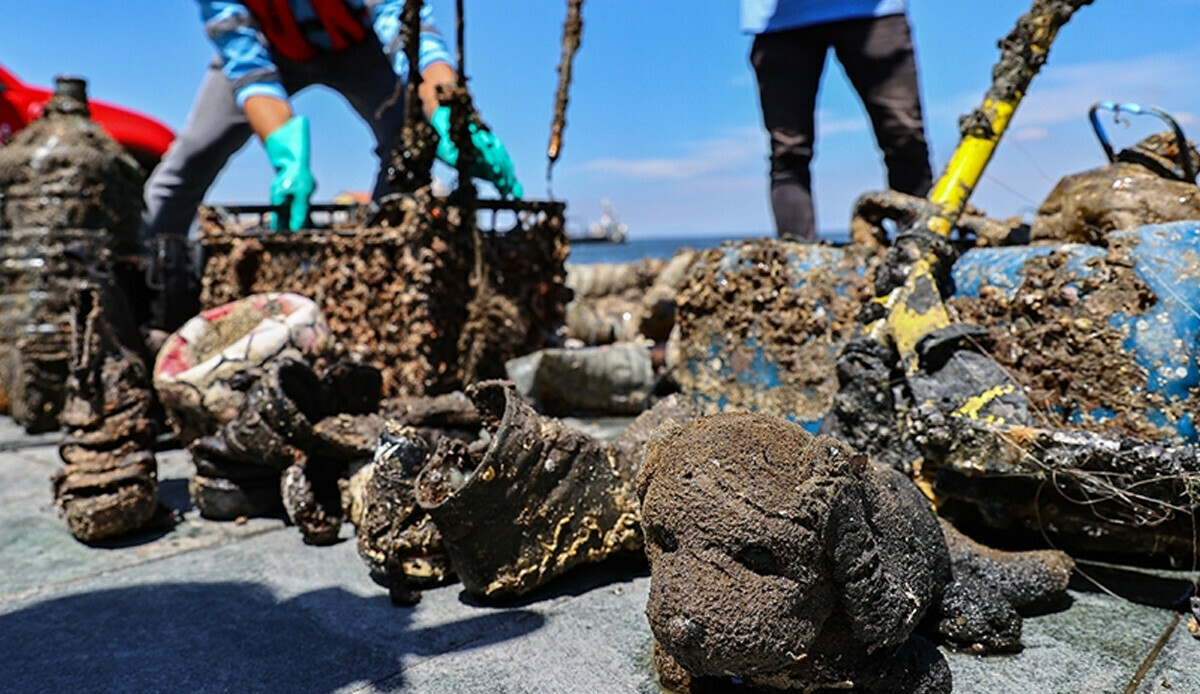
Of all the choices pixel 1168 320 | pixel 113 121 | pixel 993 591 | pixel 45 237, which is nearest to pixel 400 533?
pixel 993 591

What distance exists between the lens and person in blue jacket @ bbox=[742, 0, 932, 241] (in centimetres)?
328

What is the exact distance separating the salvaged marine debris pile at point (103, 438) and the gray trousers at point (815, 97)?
244 centimetres

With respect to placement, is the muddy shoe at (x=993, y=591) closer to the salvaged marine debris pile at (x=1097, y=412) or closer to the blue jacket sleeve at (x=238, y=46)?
the salvaged marine debris pile at (x=1097, y=412)

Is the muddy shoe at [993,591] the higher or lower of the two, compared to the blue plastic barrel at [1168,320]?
lower

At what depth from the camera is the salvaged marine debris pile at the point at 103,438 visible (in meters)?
2.55

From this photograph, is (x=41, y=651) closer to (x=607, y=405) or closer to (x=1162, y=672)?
(x=1162, y=672)

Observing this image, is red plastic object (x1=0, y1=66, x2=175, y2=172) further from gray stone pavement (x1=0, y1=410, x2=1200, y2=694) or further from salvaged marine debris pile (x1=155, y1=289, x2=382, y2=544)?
gray stone pavement (x1=0, y1=410, x2=1200, y2=694)

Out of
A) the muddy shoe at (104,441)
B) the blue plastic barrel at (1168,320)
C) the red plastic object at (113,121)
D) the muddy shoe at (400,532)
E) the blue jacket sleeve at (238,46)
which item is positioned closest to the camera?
the blue plastic barrel at (1168,320)

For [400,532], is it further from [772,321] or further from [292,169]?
[292,169]

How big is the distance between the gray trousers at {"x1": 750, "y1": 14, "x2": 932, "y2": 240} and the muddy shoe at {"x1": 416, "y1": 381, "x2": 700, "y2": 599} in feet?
5.42

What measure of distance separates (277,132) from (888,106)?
9.31ft

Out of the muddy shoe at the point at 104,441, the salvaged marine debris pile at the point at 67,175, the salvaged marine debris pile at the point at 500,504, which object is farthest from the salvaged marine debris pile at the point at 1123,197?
the salvaged marine debris pile at the point at 67,175

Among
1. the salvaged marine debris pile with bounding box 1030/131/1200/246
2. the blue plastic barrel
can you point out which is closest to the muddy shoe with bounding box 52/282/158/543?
the blue plastic barrel

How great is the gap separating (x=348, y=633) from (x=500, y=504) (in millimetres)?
449
